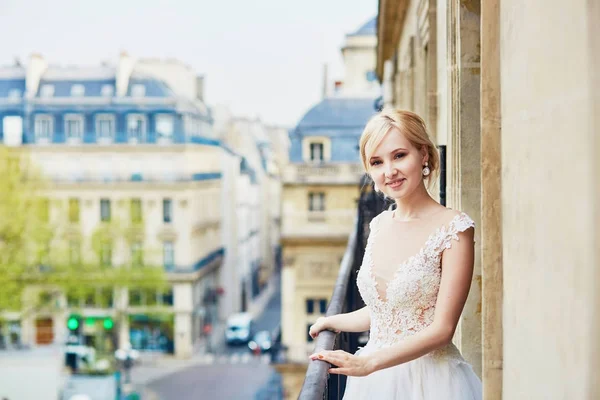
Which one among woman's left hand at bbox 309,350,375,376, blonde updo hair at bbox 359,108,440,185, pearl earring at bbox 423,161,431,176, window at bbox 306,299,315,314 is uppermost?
blonde updo hair at bbox 359,108,440,185

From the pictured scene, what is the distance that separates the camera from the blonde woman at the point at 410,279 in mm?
2020

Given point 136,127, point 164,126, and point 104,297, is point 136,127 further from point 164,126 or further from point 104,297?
point 104,297

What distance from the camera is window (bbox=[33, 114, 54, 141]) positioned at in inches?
1630

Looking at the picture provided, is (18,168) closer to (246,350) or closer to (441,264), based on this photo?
(246,350)

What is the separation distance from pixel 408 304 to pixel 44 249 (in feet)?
118

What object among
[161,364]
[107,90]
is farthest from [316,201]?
[107,90]

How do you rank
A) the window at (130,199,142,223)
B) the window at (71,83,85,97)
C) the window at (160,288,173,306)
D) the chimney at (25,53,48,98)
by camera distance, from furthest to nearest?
the chimney at (25,53,48,98) → the window at (71,83,85,97) → the window at (160,288,173,306) → the window at (130,199,142,223)

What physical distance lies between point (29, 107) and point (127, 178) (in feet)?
16.8

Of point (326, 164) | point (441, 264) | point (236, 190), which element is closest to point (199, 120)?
point (236, 190)

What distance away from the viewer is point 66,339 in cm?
3916

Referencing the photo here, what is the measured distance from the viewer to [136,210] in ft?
132

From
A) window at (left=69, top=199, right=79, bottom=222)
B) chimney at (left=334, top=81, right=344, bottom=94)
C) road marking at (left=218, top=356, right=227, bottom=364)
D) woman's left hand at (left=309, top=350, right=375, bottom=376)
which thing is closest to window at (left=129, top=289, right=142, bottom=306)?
road marking at (left=218, top=356, right=227, bottom=364)

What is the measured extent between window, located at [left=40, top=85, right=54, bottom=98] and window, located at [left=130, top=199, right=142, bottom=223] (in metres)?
5.58

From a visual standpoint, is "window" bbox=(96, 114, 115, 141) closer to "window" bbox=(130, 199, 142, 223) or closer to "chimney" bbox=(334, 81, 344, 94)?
"window" bbox=(130, 199, 142, 223)
